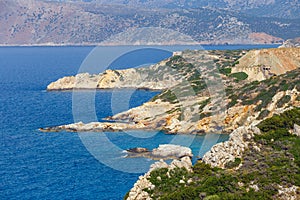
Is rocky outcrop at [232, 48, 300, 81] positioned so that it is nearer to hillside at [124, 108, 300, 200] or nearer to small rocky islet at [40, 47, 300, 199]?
small rocky islet at [40, 47, 300, 199]

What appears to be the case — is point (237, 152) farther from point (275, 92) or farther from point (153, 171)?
point (275, 92)

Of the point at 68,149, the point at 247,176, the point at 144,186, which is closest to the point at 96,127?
the point at 68,149

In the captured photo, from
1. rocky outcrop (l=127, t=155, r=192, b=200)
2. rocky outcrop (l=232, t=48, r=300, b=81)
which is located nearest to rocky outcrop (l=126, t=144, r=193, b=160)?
rocky outcrop (l=127, t=155, r=192, b=200)

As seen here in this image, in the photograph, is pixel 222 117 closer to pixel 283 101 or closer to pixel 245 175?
pixel 283 101

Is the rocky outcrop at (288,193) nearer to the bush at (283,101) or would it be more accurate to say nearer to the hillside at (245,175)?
the hillside at (245,175)

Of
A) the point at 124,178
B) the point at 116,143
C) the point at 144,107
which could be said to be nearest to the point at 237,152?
the point at 124,178
